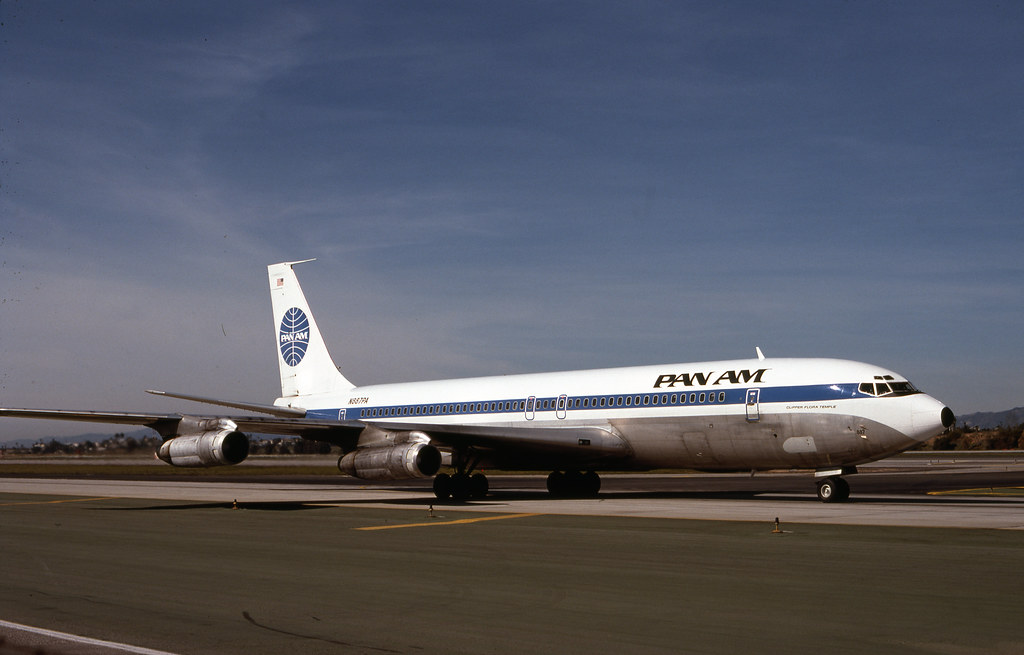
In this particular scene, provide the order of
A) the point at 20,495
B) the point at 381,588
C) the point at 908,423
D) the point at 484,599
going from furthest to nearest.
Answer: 1. the point at 20,495
2. the point at 908,423
3. the point at 381,588
4. the point at 484,599

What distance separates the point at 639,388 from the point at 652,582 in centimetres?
1716

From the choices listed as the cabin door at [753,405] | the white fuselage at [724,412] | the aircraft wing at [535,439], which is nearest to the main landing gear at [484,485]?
the white fuselage at [724,412]

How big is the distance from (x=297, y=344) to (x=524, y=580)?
2967cm

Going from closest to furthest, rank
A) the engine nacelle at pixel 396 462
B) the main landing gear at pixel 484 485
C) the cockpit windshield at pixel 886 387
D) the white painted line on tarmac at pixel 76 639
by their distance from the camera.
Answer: the white painted line on tarmac at pixel 76 639, the cockpit windshield at pixel 886 387, the engine nacelle at pixel 396 462, the main landing gear at pixel 484 485

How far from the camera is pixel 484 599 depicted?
1073 cm

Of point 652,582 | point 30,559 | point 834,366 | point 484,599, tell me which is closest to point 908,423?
point 834,366

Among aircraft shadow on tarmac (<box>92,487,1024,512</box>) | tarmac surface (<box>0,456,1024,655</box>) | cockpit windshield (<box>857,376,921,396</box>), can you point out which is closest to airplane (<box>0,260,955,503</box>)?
cockpit windshield (<box>857,376,921,396</box>)

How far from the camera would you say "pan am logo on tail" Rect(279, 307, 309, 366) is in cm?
4012

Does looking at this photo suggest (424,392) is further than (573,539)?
Yes

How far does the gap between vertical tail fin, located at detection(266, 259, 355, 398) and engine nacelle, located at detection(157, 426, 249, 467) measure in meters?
11.9

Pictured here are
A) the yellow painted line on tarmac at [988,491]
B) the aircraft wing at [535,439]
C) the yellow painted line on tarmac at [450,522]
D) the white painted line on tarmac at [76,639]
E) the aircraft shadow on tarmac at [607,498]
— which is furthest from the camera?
the yellow painted line on tarmac at [988,491]

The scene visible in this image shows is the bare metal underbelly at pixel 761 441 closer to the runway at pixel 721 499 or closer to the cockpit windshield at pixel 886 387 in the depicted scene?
the cockpit windshield at pixel 886 387

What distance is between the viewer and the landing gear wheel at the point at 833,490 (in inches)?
1003

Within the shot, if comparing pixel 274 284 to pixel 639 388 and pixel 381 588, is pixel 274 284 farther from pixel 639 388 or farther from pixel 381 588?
pixel 381 588
